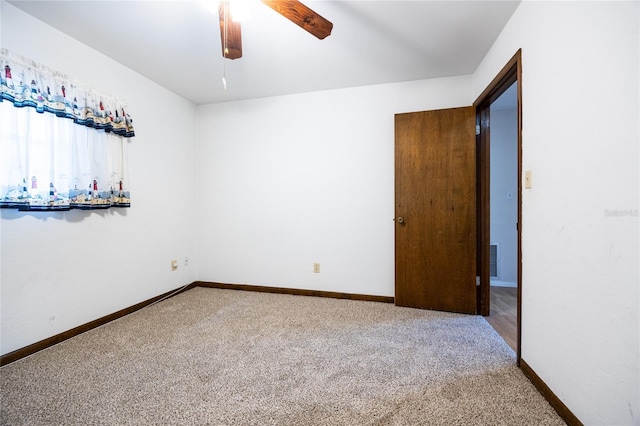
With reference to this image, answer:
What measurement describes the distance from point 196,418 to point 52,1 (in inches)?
102

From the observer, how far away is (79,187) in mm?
1977

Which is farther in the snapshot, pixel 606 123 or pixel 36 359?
pixel 36 359

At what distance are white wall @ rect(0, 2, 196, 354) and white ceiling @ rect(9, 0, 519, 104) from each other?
17cm

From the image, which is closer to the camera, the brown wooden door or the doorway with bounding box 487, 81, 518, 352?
→ the brown wooden door

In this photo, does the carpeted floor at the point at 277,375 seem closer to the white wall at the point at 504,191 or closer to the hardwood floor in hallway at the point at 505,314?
the hardwood floor in hallway at the point at 505,314

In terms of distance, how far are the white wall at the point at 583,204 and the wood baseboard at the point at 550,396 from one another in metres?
0.03

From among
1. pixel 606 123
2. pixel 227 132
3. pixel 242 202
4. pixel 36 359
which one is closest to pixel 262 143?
pixel 227 132

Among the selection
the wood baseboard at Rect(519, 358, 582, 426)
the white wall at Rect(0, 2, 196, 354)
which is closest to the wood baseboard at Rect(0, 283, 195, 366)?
the white wall at Rect(0, 2, 196, 354)

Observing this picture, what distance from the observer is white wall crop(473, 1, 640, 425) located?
2.97 feet

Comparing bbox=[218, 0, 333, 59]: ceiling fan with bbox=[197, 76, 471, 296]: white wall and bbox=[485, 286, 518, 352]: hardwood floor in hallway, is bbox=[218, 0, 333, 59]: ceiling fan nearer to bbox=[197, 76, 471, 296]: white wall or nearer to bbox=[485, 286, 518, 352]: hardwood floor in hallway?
bbox=[197, 76, 471, 296]: white wall

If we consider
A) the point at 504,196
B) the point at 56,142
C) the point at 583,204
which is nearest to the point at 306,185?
the point at 56,142

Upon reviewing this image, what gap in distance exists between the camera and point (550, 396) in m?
1.28

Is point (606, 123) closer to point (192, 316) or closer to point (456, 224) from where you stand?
point (456, 224)

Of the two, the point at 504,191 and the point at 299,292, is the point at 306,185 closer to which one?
the point at 299,292
